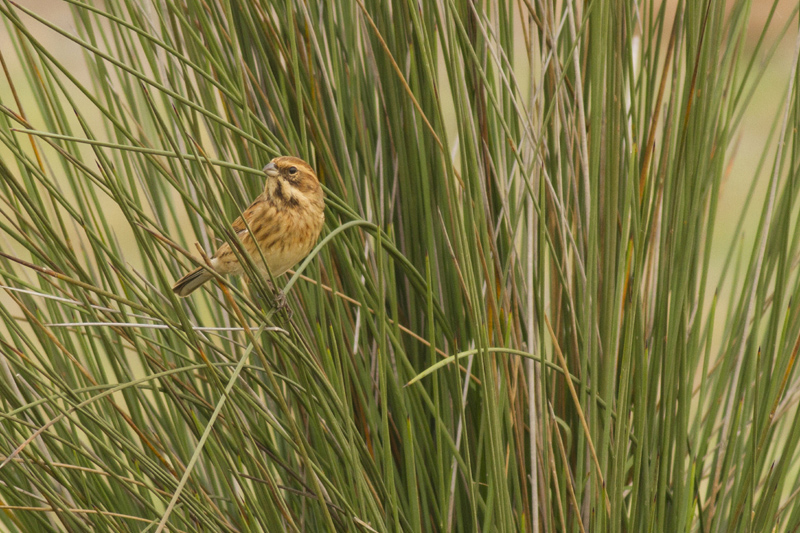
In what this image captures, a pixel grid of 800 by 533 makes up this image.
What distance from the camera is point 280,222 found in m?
1.11

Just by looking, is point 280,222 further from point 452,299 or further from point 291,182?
point 452,299

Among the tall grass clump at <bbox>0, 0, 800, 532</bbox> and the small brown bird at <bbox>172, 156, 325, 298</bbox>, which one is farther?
the small brown bird at <bbox>172, 156, 325, 298</bbox>

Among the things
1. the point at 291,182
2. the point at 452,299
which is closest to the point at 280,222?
the point at 291,182

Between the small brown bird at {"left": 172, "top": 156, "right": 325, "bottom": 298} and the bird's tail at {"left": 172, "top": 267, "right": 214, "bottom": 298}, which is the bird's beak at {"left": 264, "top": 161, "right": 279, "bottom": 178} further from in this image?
the bird's tail at {"left": 172, "top": 267, "right": 214, "bottom": 298}

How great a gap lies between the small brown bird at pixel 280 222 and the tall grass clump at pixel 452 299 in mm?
35

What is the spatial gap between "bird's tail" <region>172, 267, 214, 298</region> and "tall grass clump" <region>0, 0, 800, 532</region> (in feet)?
0.12

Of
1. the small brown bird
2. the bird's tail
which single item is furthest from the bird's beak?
the bird's tail

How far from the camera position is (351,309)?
1100 mm

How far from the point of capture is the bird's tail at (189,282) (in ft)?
3.41

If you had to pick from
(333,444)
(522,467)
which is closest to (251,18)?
(333,444)

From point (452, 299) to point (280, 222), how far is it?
27cm

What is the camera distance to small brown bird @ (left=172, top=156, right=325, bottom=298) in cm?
101

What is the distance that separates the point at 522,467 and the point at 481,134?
415 mm

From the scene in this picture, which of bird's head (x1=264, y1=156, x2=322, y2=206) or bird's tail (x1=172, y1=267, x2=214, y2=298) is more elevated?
bird's head (x1=264, y1=156, x2=322, y2=206)
